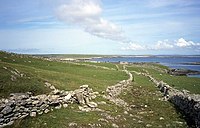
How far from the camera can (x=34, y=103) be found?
24609 mm

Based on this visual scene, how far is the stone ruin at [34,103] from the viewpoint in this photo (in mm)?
22125

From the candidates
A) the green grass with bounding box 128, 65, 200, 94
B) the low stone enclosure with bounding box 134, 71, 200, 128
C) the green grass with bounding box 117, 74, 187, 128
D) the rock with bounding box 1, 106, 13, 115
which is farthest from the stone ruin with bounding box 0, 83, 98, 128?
the green grass with bounding box 128, 65, 200, 94

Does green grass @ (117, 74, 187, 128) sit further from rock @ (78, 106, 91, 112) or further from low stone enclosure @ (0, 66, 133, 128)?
low stone enclosure @ (0, 66, 133, 128)

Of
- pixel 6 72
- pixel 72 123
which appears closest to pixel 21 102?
pixel 72 123

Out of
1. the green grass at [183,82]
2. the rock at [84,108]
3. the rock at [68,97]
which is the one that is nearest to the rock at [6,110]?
the rock at [68,97]

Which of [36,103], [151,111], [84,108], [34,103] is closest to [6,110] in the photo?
[34,103]

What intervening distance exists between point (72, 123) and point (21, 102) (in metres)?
5.17

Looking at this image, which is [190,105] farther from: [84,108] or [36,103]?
[36,103]

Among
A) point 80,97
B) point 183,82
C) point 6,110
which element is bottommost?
point 183,82

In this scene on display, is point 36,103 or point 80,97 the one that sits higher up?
point 36,103

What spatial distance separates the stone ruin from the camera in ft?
72.6

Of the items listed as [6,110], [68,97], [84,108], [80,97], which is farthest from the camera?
[80,97]

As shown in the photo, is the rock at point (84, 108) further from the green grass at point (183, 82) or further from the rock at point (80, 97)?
the green grass at point (183, 82)

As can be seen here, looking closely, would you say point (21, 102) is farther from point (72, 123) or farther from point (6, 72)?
point (6, 72)
